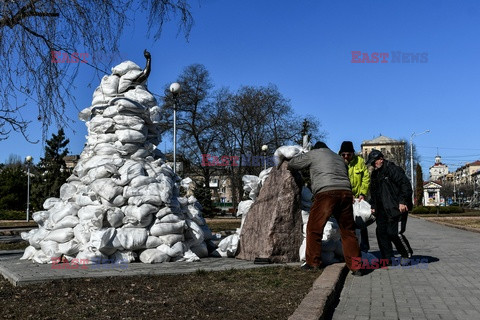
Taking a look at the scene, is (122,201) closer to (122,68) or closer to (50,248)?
(50,248)

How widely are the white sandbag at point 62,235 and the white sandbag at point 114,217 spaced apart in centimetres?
73

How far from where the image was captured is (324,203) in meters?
6.73

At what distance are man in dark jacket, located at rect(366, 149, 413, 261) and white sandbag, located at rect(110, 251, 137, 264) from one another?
12.5 feet

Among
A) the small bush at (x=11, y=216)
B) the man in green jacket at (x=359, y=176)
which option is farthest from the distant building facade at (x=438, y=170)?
the man in green jacket at (x=359, y=176)

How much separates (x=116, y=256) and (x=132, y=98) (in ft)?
10.4

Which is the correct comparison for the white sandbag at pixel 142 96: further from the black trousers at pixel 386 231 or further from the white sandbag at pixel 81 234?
the black trousers at pixel 386 231

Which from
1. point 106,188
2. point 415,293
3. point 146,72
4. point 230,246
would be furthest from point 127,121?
point 415,293

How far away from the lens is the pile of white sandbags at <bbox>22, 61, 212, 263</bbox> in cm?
793

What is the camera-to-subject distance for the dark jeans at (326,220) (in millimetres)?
6719

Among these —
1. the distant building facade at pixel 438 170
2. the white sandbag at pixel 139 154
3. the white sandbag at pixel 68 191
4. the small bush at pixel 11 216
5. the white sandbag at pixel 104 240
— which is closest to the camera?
the white sandbag at pixel 104 240

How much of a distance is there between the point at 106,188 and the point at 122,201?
332mm

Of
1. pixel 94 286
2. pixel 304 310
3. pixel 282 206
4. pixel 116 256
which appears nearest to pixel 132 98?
pixel 116 256

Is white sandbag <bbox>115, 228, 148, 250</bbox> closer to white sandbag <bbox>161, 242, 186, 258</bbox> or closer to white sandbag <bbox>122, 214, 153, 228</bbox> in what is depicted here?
white sandbag <bbox>122, 214, 153, 228</bbox>

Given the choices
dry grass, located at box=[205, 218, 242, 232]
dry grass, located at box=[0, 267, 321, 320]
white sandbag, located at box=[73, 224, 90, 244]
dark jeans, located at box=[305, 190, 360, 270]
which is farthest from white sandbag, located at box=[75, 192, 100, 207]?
dry grass, located at box=[205, 218, 242, 232]
